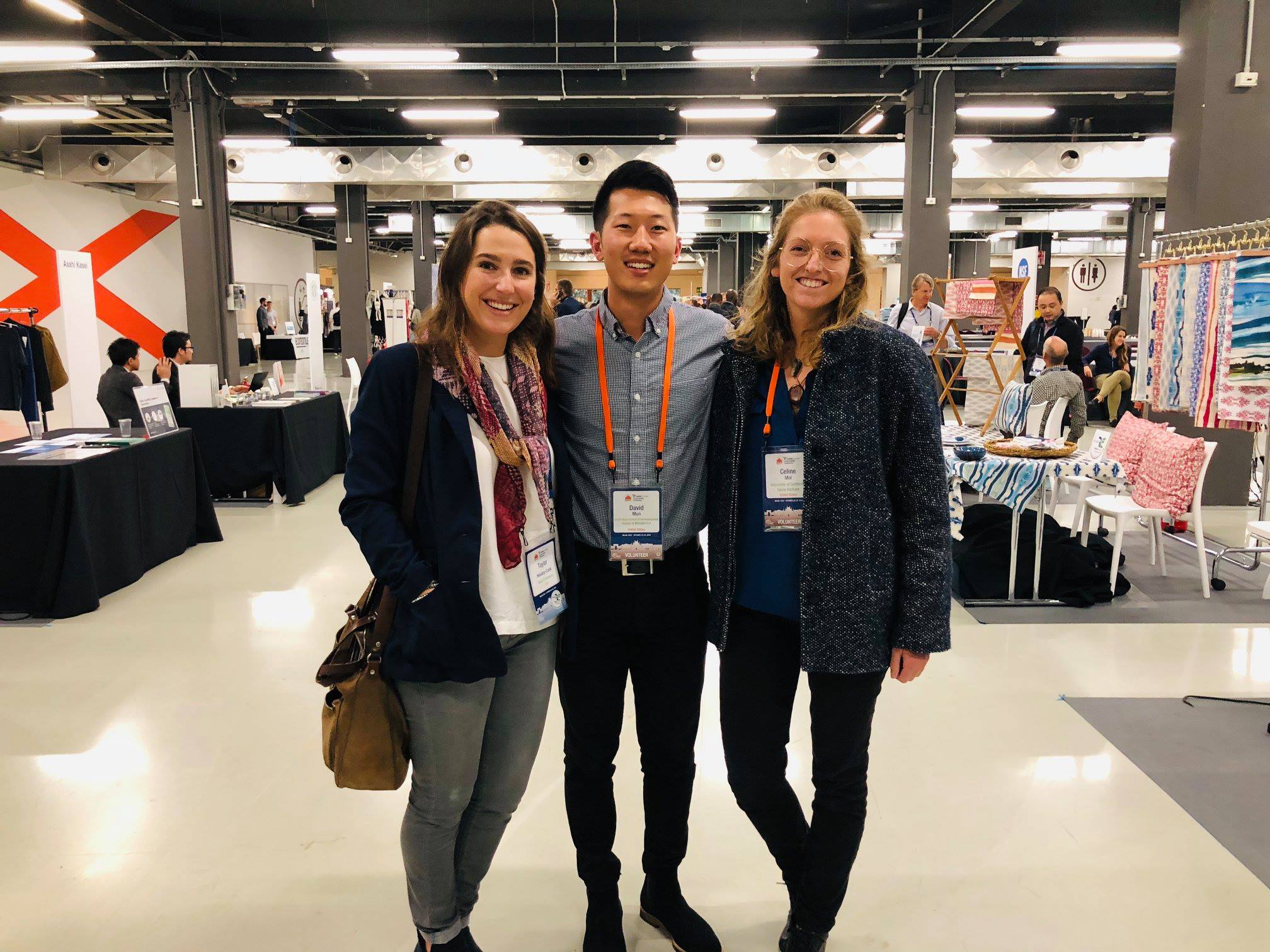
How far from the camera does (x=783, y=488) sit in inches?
62.7

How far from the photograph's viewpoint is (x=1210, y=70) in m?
5.70

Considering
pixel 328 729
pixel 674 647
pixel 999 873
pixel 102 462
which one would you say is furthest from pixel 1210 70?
pixel 102 462

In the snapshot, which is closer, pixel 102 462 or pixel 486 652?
pixel 486 652

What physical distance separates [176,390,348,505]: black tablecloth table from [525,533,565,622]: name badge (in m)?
5.44

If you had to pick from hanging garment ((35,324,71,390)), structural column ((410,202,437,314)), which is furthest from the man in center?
structural column ((410,202,437,314))

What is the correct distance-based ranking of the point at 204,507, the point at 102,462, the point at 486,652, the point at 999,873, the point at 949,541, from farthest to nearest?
the point at 204,507 < the point at 102,462 < the point at 999,873 < the point at 949,541 < the point at 486,652

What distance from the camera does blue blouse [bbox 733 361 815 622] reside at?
160 cm

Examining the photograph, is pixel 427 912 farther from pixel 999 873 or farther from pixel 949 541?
pixel 999 873

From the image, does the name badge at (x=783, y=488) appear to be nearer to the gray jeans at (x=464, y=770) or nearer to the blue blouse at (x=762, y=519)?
the blue blouse at (x=762, y=519)

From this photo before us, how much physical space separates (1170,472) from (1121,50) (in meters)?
4.22

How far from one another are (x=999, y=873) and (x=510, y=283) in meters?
1.89

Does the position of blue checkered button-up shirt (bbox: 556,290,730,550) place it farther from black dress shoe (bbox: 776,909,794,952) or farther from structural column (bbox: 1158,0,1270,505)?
structural column (bbox: 1158,0,1270,505)

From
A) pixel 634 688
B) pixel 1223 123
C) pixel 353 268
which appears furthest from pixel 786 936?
pixel 353 268

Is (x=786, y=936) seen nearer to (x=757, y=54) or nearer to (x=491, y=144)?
(x=757, y=54)
